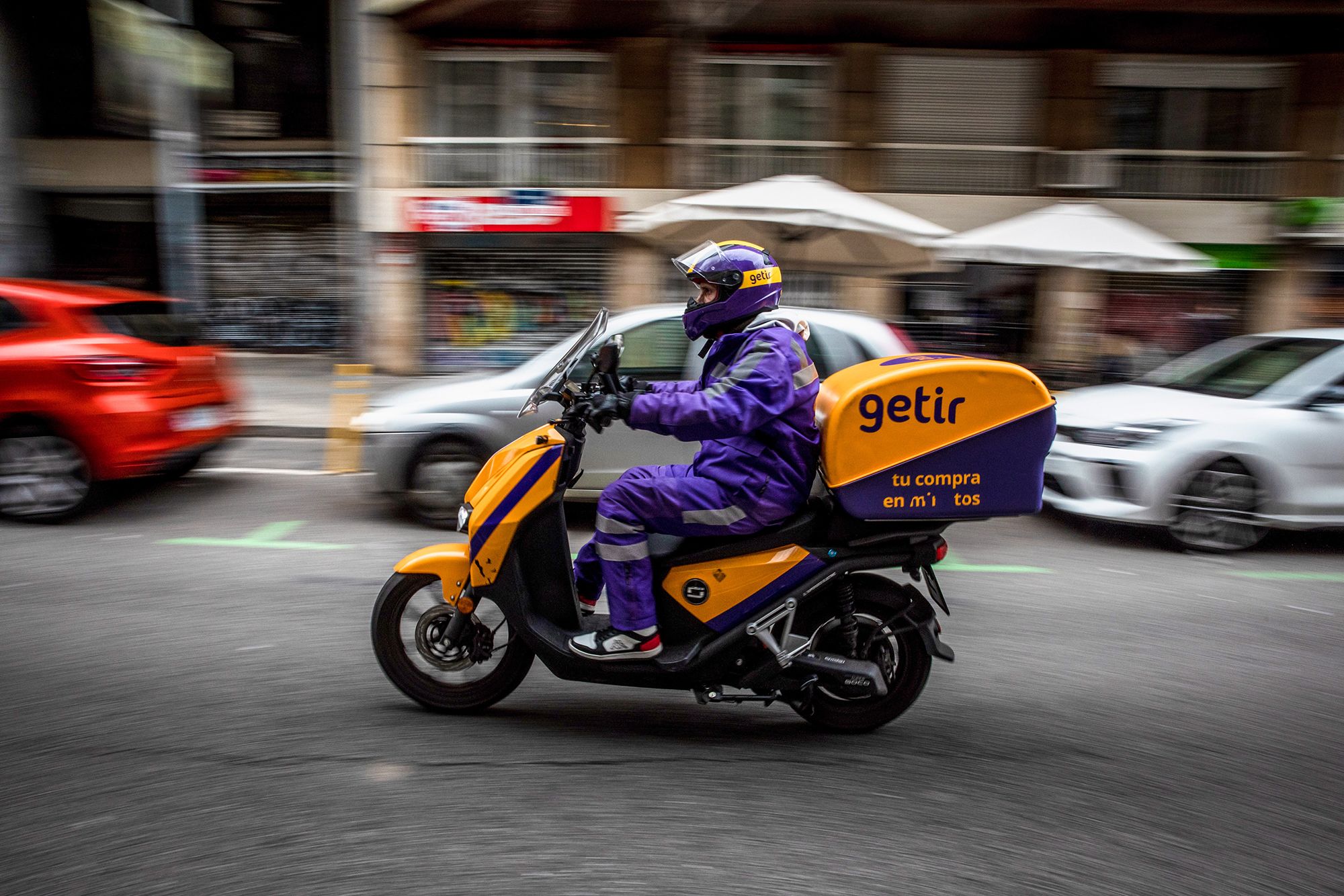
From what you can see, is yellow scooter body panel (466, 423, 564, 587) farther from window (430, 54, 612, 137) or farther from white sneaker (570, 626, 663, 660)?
window (430, 54, 612, 137)

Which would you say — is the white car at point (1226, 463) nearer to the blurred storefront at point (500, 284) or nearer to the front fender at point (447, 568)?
the front fender at point (447, 568)

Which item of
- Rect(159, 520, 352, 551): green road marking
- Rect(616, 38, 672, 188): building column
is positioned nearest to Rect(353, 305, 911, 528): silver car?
Rect(159, 520, 352, 551): green road marking

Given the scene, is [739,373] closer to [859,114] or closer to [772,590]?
[772,590]

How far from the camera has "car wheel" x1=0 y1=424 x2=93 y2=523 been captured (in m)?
6.51

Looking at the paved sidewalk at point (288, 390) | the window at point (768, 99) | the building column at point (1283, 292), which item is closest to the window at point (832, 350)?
the paved sidewalk at point (288, 390)

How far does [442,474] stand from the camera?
668 cm

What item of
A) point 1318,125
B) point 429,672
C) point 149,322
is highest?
point 1318,125

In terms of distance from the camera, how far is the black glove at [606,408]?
324 cm

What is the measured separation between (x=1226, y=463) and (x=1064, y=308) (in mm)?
9111

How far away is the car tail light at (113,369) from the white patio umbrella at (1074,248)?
301 inches

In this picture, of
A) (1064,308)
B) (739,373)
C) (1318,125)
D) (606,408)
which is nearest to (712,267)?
(739,373)

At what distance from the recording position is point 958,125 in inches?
583

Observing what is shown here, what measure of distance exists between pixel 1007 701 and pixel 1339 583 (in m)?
3.20

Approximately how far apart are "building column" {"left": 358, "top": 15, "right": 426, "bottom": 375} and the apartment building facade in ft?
0.10
